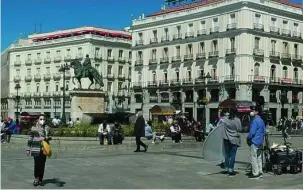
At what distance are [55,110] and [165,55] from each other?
900 inches

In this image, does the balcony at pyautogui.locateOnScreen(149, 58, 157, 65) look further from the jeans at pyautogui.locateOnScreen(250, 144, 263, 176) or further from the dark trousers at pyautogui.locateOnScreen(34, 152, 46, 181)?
the dark trousers at pyautogui.locateOnScreen(34, 152, 46, 181)

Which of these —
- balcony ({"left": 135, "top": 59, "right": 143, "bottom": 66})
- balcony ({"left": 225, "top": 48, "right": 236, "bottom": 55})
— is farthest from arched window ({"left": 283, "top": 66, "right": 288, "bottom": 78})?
balcony ({"left": 135, "top": 59, "right": 143, "bottom": 66})

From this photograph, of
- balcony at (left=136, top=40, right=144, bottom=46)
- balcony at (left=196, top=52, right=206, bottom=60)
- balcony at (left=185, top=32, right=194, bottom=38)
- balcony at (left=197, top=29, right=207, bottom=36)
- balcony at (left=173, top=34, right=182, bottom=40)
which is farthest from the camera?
balcony at (left=136, top=40, right=144, bottom=46)

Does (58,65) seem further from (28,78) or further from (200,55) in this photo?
(200,55)

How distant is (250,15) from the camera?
222ft

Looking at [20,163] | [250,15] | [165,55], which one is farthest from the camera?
[165,55]

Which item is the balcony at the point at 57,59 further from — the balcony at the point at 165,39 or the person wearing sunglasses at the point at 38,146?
the person wearing sunglasses at the point at 38,146

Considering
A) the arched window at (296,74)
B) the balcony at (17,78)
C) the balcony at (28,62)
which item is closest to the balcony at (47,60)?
the balcony at (28,62)

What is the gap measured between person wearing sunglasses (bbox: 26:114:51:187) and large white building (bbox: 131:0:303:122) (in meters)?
56.7

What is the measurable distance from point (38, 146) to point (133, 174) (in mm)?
3042

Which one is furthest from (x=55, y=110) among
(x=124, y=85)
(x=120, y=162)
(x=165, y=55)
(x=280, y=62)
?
(x=120, y=162)

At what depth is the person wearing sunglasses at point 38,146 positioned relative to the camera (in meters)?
10.5

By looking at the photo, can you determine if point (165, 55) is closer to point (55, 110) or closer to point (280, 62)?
point (280, 62)

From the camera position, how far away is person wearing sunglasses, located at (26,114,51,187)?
34.6 feet
